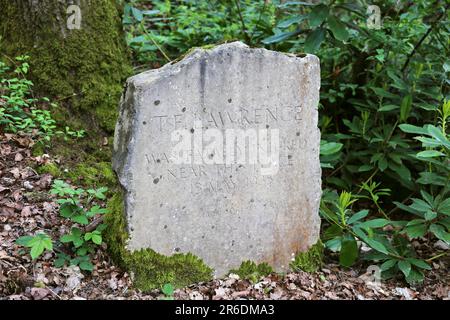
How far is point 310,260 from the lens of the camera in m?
3.58

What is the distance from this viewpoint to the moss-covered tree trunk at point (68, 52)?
13.9ft

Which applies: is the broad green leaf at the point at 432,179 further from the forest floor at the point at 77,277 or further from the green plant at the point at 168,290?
the green plant at the point at 168,290

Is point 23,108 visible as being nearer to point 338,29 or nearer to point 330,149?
point 330,149

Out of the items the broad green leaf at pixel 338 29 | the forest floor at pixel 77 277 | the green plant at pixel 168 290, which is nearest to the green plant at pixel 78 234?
the forest floor at pixel 77 277

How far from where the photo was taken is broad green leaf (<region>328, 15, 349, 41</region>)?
414cm

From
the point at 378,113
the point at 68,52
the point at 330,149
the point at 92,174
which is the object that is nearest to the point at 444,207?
the point at 330,149

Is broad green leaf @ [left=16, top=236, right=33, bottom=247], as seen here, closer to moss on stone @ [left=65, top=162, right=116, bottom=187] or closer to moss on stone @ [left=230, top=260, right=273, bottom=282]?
moss on stone @ [left=65, top=162, right=116, bottom=187]

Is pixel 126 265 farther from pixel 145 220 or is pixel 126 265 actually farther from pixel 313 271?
pixel 313 271

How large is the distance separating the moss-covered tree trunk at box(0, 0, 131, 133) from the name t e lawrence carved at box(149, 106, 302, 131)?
146 centimetres

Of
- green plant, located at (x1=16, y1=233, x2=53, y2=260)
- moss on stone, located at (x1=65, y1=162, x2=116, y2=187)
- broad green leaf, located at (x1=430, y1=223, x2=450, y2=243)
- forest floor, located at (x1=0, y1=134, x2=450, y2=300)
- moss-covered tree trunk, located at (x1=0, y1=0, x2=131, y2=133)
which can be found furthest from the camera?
moss-covered tree trunk, located at (x1=0, y1=0, x2=131, y2=133)

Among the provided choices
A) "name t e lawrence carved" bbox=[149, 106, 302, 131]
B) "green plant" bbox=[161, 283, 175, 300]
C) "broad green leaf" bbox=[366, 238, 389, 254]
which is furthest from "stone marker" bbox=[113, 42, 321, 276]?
"broad green leaf" bbox=[366, 238, 389, 254]

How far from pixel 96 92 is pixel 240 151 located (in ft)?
5.37

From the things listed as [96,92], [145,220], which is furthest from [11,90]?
[145,220]

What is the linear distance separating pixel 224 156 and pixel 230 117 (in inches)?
9.7
